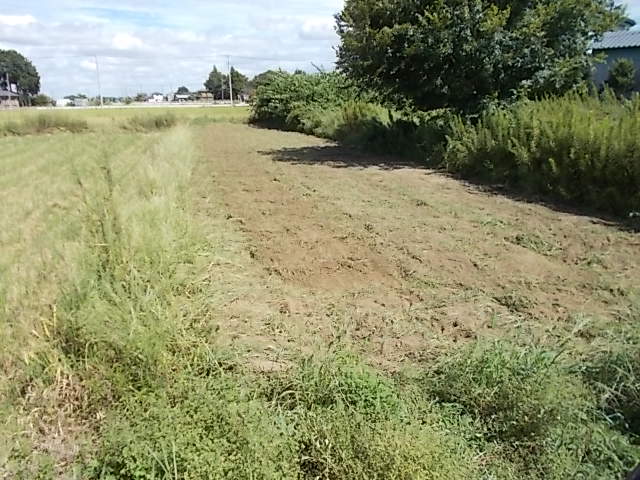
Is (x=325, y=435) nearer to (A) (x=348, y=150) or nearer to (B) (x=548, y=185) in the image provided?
(B) (x=548, y=185)

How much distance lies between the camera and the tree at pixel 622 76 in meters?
20.8

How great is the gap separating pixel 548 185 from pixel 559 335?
17.9 ft

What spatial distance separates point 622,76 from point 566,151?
1552 cm

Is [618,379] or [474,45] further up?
[474,45]

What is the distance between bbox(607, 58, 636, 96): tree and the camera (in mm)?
20781

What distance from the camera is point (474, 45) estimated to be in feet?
39.3

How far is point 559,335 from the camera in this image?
419 cm

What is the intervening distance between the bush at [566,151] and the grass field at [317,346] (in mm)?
825

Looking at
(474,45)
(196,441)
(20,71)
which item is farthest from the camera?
(20,71)

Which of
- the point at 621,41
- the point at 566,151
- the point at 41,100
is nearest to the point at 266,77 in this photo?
the point at 621,41

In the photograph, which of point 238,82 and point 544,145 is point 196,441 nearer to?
point 544,145

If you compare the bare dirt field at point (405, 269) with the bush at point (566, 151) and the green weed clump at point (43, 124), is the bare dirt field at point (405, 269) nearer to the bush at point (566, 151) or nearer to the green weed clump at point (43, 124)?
the bush at point (566, 151)

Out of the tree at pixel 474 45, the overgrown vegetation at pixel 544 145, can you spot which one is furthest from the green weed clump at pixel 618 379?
the tree at pixel 474 45

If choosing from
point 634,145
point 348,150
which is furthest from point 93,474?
point 348,150
